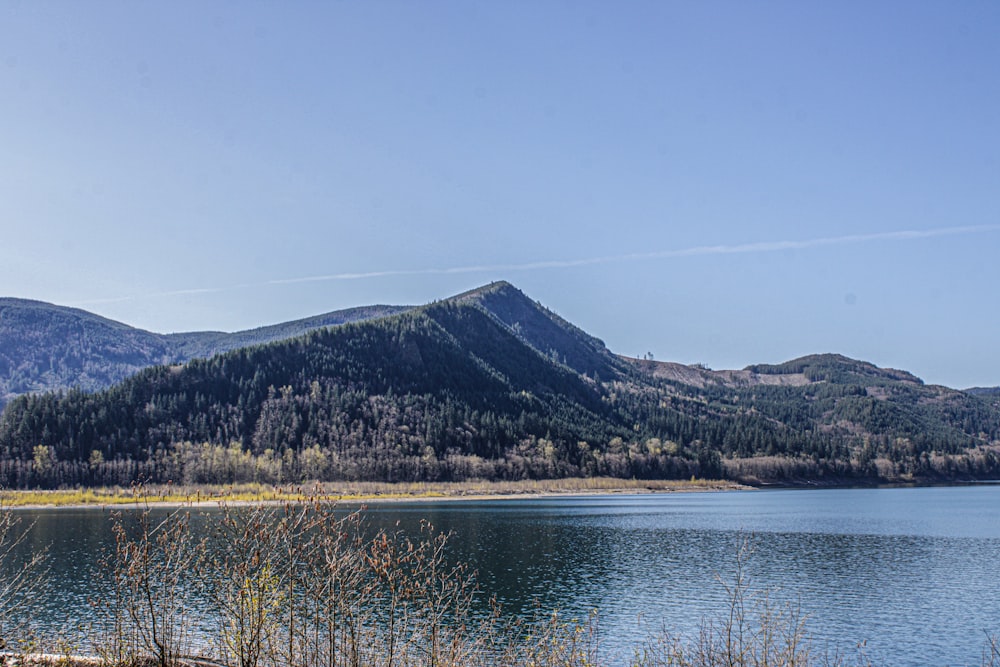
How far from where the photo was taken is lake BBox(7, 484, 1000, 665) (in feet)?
110

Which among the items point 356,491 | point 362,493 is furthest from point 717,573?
point 356,491

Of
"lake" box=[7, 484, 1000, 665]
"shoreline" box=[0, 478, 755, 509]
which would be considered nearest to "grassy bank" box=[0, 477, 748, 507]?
"shoreline" box=[0, 478, 755, 509]

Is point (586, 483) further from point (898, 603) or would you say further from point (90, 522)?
point (898, 603)

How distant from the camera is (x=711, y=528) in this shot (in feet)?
270

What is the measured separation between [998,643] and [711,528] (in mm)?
52736

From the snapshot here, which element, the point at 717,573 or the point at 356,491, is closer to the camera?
the point at 717,573

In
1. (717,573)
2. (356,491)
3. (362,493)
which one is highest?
(717,573)

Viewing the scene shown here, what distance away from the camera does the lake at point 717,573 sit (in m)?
33.6

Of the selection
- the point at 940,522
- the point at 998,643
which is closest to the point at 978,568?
the point at 998,643

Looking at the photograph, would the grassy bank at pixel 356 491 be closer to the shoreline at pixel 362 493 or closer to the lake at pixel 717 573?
the shoreline at pixel 362 493

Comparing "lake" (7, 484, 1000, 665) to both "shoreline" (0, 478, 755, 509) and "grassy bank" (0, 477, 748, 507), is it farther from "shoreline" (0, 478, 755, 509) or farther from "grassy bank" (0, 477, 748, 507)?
"grassy bank" (0, 477, 748, 507)

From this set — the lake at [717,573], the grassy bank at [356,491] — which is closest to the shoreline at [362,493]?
the grassy bank at [356,491]

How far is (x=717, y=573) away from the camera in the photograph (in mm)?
36906

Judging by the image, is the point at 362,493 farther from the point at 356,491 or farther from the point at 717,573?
the point at 717,573
